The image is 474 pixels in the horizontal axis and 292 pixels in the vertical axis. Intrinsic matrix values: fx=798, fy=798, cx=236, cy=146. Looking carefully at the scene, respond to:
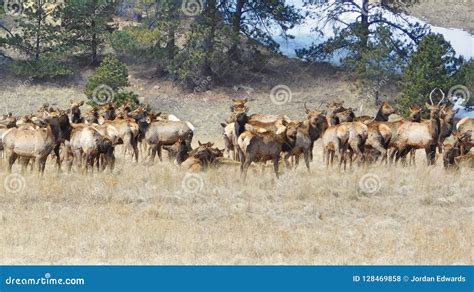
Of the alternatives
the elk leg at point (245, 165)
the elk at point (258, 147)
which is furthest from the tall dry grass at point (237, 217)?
the elk at point (258, 147)

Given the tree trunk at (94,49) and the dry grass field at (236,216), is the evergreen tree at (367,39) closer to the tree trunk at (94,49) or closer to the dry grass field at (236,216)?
the tree trunk at (94,49)

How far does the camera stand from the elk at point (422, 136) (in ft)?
71.3

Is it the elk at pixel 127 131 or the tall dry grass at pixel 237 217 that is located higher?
the elk at pixel 127 131

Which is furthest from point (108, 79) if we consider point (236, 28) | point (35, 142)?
point (35, 142)

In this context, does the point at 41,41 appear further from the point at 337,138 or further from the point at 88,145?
the point at 337,138

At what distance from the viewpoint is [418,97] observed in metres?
37.1

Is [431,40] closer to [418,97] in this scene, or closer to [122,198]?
[418,97]
